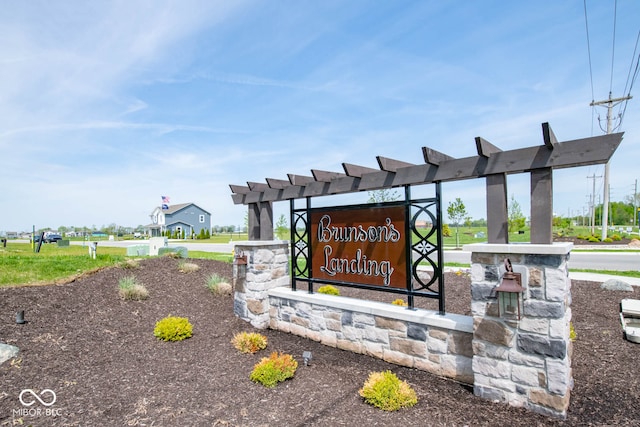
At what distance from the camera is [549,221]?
11.5 ft

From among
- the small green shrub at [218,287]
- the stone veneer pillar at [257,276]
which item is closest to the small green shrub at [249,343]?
Answer: the stone veneer pillar at [257,276]

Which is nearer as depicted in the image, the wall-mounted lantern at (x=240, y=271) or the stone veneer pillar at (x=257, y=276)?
the stone veneer pillar at (x=257, y=276)

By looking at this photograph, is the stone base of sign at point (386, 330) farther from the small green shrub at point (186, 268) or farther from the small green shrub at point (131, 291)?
the small green shrub at point (186, 268)

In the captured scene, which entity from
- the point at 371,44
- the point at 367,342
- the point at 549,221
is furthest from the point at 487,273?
the point at 371,44

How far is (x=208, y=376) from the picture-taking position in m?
4.52

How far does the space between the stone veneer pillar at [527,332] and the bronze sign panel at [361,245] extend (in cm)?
128

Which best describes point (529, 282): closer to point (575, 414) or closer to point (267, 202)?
point (575, 414)

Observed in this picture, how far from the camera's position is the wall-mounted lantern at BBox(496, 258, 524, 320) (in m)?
3.44

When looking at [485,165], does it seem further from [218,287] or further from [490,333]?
[218,287]

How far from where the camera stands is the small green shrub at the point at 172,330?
5707mm

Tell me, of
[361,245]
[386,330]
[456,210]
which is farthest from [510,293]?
[456,210]

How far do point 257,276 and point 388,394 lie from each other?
12.2ft

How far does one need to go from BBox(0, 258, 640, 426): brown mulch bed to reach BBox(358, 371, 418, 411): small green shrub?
0.26 feet

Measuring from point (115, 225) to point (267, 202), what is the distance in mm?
80367
